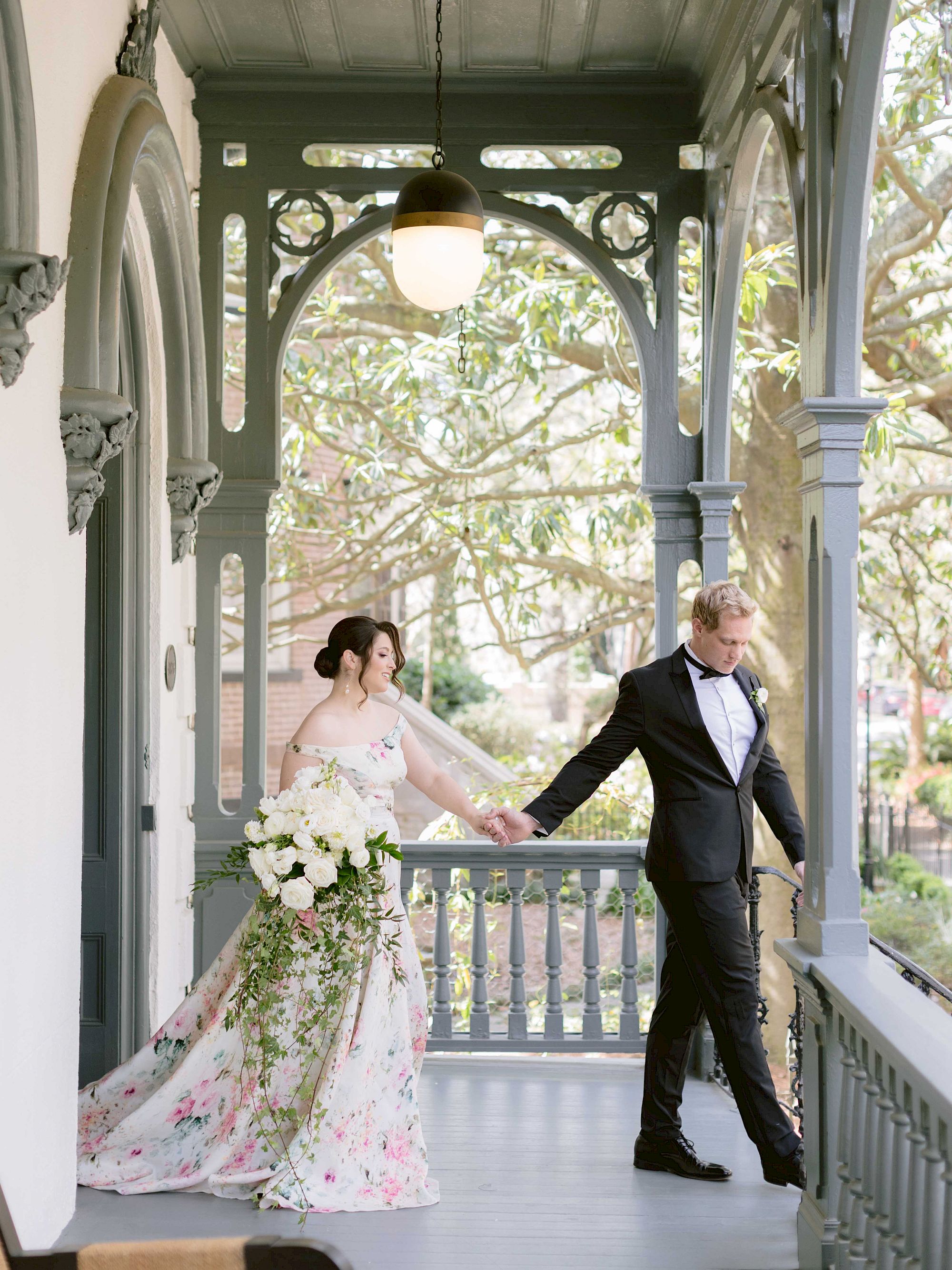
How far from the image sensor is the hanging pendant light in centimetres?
402

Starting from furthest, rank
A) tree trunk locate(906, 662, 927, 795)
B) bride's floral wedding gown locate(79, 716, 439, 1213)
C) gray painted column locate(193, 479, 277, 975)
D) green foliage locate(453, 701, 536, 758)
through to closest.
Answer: green foliage locate(453, 701, 536, 758) → tree trunk locate(906, 662, 927, 795) → gray painted column locate(193, 479, 277, 975) → bride's floral wedding gown locate(79, 716, 439, 1213)

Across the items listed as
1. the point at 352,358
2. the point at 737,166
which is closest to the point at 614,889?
the point at 352,358

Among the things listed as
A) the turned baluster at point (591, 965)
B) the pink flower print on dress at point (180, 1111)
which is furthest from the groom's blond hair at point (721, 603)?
the pink flower print on dress at point (180, 1111)

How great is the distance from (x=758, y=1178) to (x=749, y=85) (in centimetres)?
358

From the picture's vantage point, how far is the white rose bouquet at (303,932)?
3555 millimetres

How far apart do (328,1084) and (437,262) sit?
2.51 metres

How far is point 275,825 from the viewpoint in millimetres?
3570

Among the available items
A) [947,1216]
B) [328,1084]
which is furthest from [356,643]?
[947,1216]

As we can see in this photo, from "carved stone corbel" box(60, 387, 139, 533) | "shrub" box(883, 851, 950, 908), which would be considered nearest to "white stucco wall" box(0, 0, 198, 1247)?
"carved stone corbel" box(60, 387, 139, 533)

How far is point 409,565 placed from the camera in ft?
30.9

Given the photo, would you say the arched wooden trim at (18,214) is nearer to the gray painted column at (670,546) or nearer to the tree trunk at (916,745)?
the gray painted column at (670,546)

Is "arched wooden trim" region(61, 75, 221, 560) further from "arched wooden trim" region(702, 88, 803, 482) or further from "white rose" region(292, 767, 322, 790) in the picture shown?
"arched wooden trim" region(702, 88, 803, 482)

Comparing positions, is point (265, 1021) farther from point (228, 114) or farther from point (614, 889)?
point (614, 889)

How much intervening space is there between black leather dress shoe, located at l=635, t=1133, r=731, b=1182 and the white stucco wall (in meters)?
1.74
